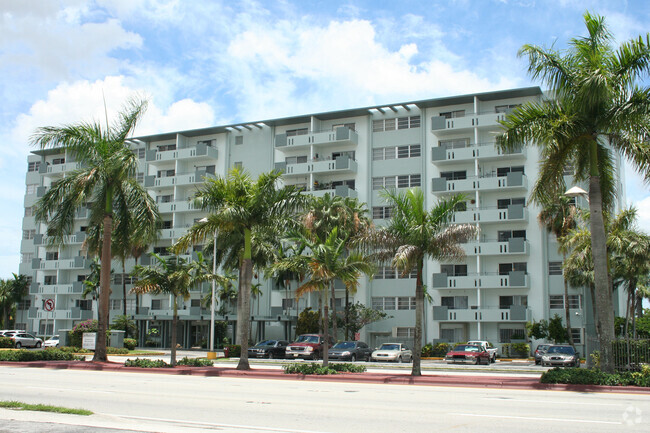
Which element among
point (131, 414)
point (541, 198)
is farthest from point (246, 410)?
point (541, 198)

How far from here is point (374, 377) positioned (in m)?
23.6

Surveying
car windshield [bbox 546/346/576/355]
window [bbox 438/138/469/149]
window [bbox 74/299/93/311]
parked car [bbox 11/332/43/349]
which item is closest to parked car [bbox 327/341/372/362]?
car windshield [bbox 546/346/576/355]

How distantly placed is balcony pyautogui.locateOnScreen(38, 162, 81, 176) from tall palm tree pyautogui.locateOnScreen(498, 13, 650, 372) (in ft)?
200

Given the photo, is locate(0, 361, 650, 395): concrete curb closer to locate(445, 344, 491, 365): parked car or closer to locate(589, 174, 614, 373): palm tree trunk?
locate(589, 174, 614, 373): palm tree trunk

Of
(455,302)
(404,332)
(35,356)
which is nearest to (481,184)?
(455,302)

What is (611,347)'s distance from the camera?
800 inches

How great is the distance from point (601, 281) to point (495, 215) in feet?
102

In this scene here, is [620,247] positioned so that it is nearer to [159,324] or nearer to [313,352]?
[313,352]

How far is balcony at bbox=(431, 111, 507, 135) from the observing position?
171ft

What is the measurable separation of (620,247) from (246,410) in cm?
2670

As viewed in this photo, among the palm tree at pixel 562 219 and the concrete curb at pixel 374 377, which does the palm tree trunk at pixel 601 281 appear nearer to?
the concrete curb at pixel 374 377

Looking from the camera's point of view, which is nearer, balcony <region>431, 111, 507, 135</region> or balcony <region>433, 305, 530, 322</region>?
balcony <region>433, 305, 530, 322</region>

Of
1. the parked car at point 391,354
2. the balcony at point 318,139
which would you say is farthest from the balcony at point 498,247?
the balcony at point 318,139

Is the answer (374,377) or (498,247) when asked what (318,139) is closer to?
(498,247)
